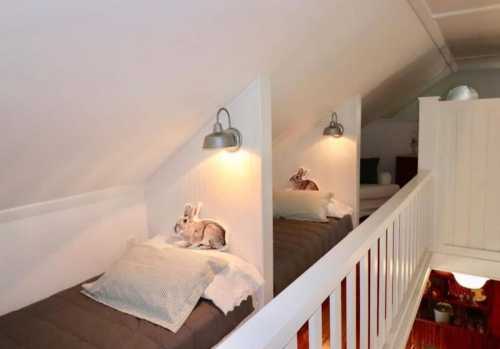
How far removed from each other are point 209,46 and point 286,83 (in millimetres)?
921

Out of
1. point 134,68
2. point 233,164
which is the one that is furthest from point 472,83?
point 134,68

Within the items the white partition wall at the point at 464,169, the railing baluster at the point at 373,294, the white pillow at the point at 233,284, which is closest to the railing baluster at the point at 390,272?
the railing baluster at the point at 373,294

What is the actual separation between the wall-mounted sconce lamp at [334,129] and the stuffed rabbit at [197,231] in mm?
1574

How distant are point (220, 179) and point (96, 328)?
1051mm

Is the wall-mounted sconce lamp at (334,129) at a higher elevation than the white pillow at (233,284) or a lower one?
higher

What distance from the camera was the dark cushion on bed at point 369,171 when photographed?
5.18 meters

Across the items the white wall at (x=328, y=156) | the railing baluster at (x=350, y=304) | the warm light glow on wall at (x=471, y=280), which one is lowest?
the warm light glow on wall at (x=471, y=280)

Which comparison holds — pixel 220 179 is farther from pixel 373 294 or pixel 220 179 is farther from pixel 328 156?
pixel 328 156

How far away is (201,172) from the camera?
2430 mm

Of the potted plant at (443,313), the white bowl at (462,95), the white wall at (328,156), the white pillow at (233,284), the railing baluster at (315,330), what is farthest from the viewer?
the potted plant at (443,313)

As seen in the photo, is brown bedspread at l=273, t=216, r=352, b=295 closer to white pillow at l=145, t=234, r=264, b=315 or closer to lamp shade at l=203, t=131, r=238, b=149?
white pillow at l=145, t=234, r=264, b=315

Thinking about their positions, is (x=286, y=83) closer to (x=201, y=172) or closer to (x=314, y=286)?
(x=201, y=172)

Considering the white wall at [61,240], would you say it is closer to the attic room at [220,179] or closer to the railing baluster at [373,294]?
the attic room at [220,179]

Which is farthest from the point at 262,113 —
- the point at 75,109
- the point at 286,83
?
the point at 75,109
